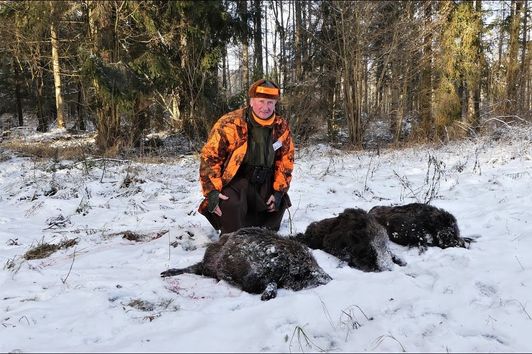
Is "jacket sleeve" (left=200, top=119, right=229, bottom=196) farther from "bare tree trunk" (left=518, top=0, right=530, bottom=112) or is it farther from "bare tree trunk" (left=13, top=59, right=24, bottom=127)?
"bare tree trunk" (left=13, top=59, right=24, bottom=127)

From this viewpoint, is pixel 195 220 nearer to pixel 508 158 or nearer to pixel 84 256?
pixel 84 256

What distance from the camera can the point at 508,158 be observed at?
788 cm

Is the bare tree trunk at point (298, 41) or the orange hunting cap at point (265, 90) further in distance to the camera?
the bare tree trunk at point (298, 41)

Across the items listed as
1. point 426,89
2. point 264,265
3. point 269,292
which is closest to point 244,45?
point 426,89

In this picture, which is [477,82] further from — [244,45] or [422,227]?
[422,227]

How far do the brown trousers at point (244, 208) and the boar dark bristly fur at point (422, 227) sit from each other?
1.12 meters

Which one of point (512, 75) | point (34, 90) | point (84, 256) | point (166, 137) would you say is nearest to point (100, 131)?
point (166, 137)

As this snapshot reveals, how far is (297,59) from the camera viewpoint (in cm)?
1578

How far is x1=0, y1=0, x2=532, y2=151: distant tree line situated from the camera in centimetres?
1159

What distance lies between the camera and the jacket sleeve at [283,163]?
4.45 m

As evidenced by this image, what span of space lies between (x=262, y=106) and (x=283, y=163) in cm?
71

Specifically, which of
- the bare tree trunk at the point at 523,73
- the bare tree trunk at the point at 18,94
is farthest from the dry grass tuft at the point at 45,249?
the bare tree trunk at the point at 18,94

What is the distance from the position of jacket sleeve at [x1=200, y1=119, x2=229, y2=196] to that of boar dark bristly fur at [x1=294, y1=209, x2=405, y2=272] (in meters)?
0.94

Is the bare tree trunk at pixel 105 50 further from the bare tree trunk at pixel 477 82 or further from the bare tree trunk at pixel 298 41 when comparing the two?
the bare tree trunk at pixel 477 82
